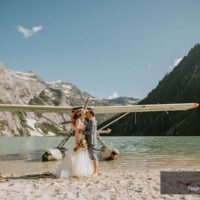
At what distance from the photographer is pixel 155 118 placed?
17300cm

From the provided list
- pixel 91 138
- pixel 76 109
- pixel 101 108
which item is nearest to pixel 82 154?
pixel 91 138

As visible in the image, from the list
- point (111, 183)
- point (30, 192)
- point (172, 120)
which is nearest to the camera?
point (30, 192)

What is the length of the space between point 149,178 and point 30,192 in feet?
12.5

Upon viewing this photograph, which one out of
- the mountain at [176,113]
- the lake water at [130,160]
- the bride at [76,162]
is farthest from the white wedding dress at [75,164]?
the mountain at [176,113]

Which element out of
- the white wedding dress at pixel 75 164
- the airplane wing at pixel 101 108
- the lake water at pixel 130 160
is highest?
the airplane wing at pixel 101 108

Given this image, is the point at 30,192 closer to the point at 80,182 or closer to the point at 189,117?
the point at 80,182

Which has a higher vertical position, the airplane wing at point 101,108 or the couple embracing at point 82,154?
the airplane wing at point 101,108

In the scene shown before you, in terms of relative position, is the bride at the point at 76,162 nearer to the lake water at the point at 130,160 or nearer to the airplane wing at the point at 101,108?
the lake water at the point at 130,160

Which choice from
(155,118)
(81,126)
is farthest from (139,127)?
(81,126)

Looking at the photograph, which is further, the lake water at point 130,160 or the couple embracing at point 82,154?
the lake water at point 130,160

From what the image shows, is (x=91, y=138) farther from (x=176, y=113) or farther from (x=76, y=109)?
(x=176, y=113)

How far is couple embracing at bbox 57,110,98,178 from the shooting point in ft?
35.8

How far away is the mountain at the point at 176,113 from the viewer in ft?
475

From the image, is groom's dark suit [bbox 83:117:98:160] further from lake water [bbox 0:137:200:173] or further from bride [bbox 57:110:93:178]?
lake water [bbox 0:137:200:173]
